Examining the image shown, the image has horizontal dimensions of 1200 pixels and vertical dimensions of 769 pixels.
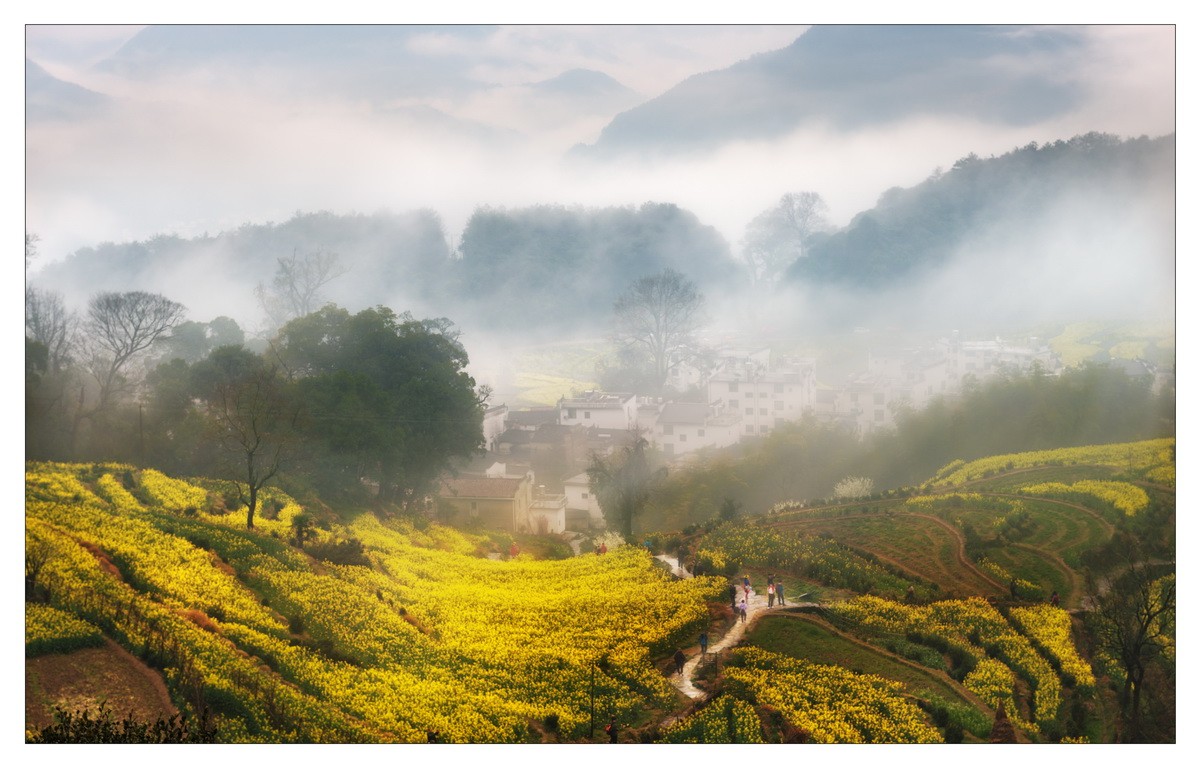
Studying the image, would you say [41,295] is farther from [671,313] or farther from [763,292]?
[763,292]

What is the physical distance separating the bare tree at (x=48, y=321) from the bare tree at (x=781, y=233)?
6.81 metres

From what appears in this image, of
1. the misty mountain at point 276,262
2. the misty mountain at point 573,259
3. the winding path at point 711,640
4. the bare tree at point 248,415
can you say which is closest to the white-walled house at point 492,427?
the misty mountain at point 573,259

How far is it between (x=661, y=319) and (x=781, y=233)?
5.11 ft

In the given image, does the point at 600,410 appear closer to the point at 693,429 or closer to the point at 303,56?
the point at 693,429

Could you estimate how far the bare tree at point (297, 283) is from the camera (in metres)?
9.08

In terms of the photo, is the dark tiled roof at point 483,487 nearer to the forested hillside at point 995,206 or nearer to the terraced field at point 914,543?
the terraced field at point 914,543

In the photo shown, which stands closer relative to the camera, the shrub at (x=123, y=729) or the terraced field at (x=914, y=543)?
the shrub at (x=123, y=729)

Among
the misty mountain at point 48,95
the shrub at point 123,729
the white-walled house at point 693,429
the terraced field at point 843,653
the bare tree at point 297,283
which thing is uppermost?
the misty mountain at point 48,95

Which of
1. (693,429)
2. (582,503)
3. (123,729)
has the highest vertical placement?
(693,429)

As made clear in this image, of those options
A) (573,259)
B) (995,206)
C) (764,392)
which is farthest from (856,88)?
(573,259)

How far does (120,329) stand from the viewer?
8.85 metres

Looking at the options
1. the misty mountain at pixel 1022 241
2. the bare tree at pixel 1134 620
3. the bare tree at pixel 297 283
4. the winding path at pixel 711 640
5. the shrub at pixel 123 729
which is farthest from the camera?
the bare tree at pixel 297 283

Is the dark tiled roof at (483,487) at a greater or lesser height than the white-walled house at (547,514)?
greater

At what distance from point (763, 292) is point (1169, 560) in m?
4.59
